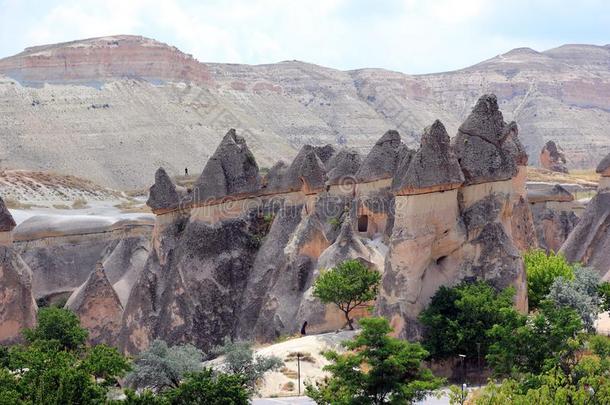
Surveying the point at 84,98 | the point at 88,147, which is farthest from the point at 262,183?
the point at 84,98

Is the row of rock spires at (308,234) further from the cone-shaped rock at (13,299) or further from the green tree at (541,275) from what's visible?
the green tree at (541,275)

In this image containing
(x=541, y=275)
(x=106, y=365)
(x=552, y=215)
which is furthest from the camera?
(x=552, y=215)

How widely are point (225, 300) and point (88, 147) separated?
102435mm

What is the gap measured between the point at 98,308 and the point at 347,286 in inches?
509

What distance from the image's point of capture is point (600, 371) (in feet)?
82.6

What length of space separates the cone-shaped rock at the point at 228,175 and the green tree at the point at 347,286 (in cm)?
691

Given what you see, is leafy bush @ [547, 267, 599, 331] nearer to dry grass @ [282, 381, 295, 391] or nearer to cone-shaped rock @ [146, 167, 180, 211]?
dry grass @ [282, 381, 295, 391]

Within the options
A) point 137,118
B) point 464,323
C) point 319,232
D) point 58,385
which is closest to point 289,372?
point 464,323

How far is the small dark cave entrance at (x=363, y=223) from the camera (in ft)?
135

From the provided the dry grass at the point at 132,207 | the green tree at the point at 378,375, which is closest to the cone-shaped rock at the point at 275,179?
the green tree at the point at 378,375

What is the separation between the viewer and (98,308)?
44.8 m

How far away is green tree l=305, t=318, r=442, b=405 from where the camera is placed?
25781 millimetres

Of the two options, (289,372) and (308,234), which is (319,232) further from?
(289,372)

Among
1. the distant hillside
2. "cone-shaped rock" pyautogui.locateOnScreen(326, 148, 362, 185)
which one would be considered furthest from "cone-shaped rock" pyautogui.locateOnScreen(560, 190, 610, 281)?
the distant hillside
